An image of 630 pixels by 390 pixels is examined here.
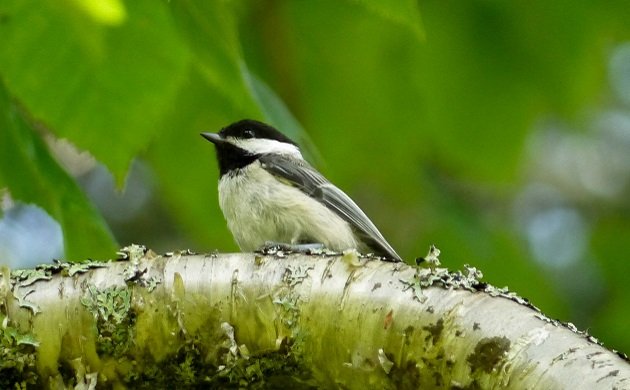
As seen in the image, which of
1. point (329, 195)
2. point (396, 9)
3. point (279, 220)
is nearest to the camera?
point (396, 9)

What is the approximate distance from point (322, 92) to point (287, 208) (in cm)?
59

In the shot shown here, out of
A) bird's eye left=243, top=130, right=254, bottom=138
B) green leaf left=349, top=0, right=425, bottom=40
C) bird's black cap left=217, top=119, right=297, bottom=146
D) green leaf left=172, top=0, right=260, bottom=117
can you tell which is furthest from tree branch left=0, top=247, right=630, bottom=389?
bird's eye left=243, top=130, right=254, bottom=138

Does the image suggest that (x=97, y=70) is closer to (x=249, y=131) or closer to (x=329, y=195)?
(x=329, y=195)

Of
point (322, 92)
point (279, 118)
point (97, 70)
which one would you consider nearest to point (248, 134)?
point (322, 92)

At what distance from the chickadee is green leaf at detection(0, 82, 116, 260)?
3.94 feet

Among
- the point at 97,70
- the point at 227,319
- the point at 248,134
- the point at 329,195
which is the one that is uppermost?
the point at 248,134

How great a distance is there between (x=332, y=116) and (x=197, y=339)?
4.16 feet

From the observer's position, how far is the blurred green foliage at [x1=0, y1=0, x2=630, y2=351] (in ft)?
6.66

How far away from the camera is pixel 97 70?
80.0 inches

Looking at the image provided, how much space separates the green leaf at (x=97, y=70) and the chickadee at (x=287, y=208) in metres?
1.33

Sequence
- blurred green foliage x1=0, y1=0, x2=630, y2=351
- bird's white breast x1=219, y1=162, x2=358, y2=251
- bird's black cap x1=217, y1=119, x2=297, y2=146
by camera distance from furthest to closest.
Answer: bird's black cap x1=217, y1=119, x2=297, y2=146
bird's white breast x1=219, y1=162, x2=358, y2=251
blurred green foliage x1=0, y1=0, x2=630, y2=351

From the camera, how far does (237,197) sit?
11.8 feet

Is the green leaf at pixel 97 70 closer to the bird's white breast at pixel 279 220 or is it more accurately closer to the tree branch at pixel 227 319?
the tree branch at pixel 227 319

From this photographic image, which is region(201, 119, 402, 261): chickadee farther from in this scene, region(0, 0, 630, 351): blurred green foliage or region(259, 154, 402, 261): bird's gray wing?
region(0, 0, 630, 351): blurred green foliage
